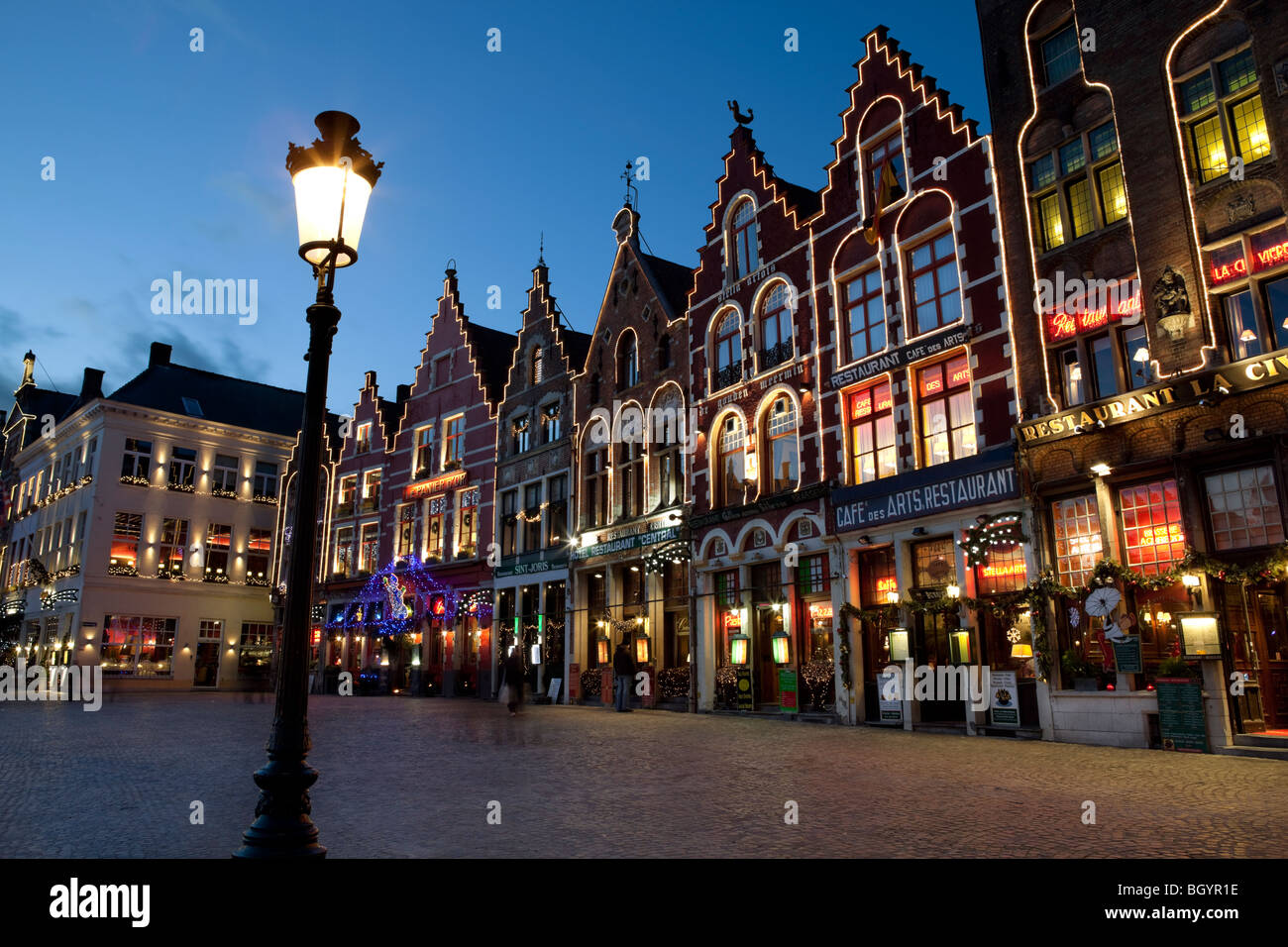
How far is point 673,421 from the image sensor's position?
88.3 feet

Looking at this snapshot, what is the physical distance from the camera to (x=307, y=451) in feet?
18.7

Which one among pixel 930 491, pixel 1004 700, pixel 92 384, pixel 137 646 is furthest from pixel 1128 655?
pixel 92 384

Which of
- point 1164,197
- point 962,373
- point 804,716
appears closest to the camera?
point 1164,197

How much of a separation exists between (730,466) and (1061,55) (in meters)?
12.1

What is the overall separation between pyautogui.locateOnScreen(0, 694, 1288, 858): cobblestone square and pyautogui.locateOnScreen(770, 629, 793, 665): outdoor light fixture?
5453mm

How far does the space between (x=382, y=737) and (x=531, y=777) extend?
20.3ft

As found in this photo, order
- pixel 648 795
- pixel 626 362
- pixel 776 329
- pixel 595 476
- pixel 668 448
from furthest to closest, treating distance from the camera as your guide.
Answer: pixel 595 476 < pixel 626 362 < pixel 668 448 < pixel 776 329 < pixel 648 795

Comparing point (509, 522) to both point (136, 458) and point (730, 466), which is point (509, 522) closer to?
point (730, 466)

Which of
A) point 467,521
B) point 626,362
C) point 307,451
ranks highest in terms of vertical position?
point 626,362

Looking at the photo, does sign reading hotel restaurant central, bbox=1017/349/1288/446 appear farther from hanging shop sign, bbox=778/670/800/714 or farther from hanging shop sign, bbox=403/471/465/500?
hanging shop sign, bbox=403/471/465/500

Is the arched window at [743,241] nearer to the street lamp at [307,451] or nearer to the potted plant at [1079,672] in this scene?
the potted plant at [1079,672]

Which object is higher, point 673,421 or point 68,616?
Result: point 673,421

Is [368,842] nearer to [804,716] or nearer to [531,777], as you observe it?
[531,777]
